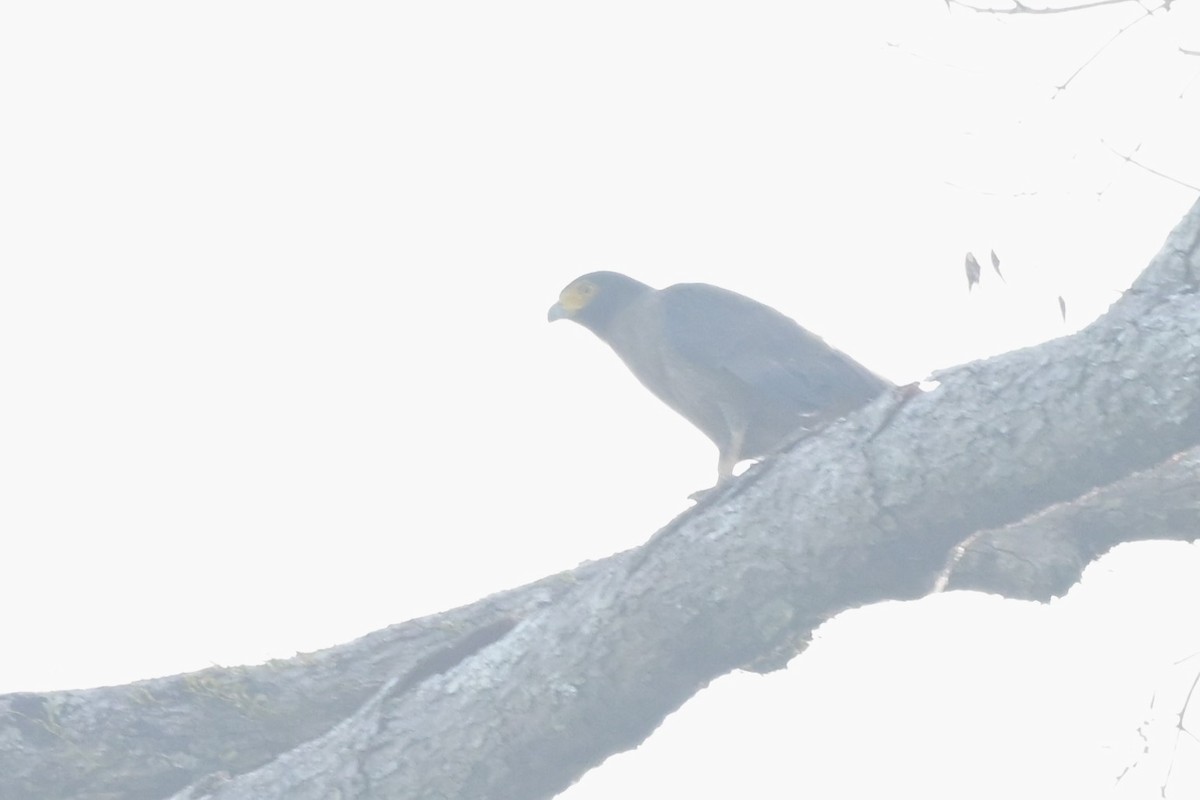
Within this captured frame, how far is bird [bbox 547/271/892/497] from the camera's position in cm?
607

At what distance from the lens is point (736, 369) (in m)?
6.31

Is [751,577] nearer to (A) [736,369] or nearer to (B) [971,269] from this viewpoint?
(B) [971,269]

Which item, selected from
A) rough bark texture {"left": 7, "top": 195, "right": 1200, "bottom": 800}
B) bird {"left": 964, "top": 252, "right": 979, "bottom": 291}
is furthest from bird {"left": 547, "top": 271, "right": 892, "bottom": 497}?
rough bark texture {"left": 7, "top": 195, "right": 1200, "bottom": 800}

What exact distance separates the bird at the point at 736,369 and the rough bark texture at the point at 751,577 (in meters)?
2.18

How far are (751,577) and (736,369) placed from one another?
118 inches

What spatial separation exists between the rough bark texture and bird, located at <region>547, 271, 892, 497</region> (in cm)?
218

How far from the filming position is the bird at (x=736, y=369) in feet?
19.9

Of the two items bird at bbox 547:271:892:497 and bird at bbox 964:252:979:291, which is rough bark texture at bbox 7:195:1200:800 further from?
bird at bbox 547:271:892:497

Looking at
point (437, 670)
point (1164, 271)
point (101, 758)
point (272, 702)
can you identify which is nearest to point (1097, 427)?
point (1164, 271)

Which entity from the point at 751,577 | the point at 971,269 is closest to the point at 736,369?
the point at 971,269

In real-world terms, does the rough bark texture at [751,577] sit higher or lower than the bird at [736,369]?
lower

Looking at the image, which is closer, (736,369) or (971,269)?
(971,269)

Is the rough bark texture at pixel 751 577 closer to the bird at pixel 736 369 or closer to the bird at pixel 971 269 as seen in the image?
the bird at pixel 971 269

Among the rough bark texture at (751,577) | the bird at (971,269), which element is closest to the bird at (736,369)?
the bird at (971,269)
